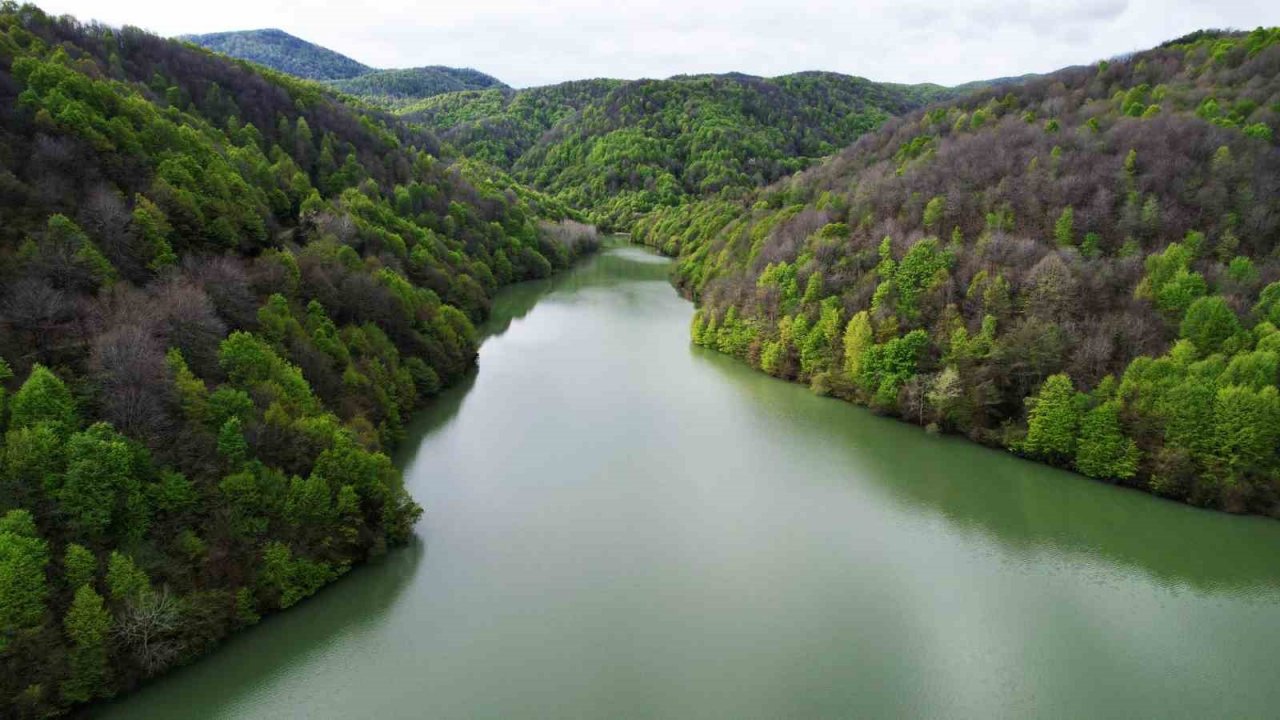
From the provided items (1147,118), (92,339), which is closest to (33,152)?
(92,339)

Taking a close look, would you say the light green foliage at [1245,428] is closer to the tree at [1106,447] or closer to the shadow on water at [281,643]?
the tree at [1106,447]

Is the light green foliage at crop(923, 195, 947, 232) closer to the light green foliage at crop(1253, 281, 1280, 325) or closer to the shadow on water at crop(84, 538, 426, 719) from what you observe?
the light green foliage at crop(1253, 281, 1280, 325)

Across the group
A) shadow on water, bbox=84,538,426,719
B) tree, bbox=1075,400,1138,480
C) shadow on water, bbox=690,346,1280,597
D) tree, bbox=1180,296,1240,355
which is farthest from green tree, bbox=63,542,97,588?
tree, bbox=1180,296,1240,355

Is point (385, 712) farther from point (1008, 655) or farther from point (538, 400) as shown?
point (538, 400)

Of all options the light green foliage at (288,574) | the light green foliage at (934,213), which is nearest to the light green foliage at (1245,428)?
the light green foliage at (934,213)

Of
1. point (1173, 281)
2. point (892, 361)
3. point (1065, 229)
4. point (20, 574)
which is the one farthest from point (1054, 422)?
point (20, 574)

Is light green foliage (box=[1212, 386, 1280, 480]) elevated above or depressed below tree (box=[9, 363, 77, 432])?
below
